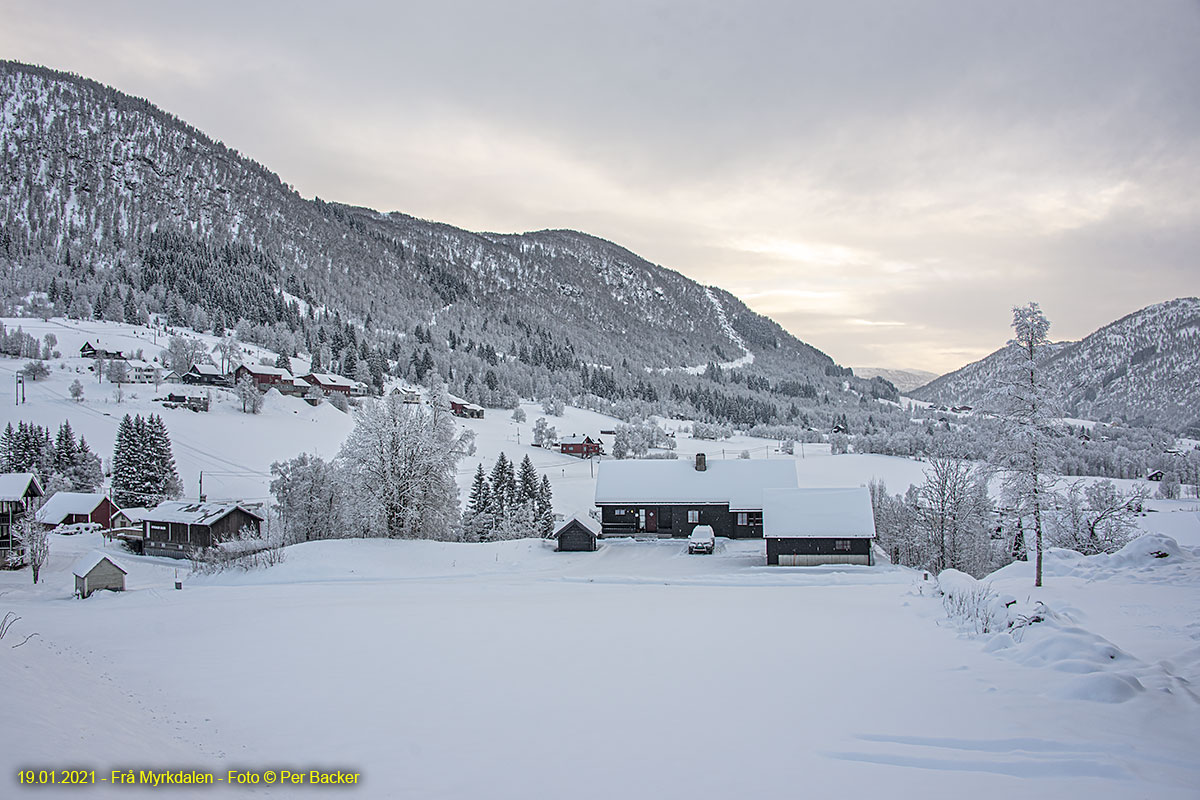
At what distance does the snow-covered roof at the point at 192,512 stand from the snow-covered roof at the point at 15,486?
27.5 ft

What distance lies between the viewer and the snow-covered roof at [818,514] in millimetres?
33000

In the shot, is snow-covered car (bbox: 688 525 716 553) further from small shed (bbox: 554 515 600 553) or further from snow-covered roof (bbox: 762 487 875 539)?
small shed (bbox: 554 515 600 553)

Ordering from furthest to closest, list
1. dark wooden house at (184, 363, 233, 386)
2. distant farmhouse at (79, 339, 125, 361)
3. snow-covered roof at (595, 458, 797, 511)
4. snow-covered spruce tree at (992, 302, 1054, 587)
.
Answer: distant farmhouse at (79, 339, 125, 361), dark wooden house at (184, 363, 233, 386), snow-covered roof at (595, 458, 797, 511), snow-covered spruce tree at (992, 302, 1054, 587)

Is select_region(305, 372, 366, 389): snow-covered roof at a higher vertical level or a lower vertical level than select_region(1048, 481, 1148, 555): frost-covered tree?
higher

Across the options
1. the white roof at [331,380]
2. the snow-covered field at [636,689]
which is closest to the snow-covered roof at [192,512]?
the snow-covered field at [636,689]

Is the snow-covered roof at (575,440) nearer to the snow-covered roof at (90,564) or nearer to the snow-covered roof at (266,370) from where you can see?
the snow-covered roof at (266,370)

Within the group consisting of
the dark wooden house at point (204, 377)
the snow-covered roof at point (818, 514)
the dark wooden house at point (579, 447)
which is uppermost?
the dark wooden house at point (204, 377)

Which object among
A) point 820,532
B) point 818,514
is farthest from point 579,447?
Answer: point 820,532

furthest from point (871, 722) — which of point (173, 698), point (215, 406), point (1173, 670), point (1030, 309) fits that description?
point (215, 406)

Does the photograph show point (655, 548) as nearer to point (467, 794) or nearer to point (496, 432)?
point (467, 794)

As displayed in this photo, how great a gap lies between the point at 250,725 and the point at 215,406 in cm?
9250

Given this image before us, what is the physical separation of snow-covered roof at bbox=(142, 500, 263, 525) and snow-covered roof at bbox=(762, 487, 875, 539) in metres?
38.0

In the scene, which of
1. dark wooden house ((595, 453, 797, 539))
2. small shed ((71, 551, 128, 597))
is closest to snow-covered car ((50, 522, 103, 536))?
small shed ((71, 551, 128, 597))

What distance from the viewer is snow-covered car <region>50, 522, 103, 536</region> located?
4919cm
